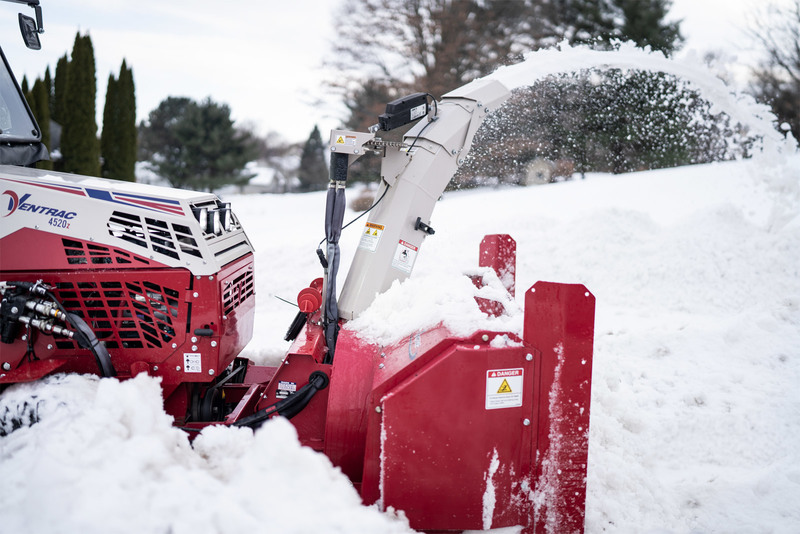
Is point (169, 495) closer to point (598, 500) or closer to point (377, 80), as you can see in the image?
point (598, 500)

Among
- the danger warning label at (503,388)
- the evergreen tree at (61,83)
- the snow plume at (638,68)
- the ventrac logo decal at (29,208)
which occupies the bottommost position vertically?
the danger warning label at (503,388)

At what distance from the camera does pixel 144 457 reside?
2281 millimetres

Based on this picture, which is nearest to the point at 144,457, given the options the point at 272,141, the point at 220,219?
the point at 220,219

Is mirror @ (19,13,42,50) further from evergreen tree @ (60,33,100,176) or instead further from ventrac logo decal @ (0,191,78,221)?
evergreen tree @ (60,33,100,176)

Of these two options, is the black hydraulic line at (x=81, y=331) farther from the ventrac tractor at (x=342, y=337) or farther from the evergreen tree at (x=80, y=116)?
the evergreen tree at (x=80, y=116)

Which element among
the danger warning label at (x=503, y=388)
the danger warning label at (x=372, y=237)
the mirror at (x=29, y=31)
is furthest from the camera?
the danger warning label at (x=372, y=237)

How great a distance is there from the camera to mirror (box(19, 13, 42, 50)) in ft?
10.7

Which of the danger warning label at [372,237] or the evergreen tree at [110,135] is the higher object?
the evergreen tree at [110,135]

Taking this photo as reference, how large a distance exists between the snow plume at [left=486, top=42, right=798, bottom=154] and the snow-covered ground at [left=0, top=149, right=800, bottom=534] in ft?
4.66

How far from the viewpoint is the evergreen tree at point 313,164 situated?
3408cm

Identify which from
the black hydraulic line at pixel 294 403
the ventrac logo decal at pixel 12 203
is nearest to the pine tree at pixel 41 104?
the ventrac logo decal at pixel 12 203

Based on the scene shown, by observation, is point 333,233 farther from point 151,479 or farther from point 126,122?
point 126,122

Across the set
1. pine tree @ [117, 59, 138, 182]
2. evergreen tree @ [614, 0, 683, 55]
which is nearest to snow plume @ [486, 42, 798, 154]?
evergreen tree @ [614, 0, 683, 55]

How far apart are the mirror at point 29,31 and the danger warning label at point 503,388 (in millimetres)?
2986
